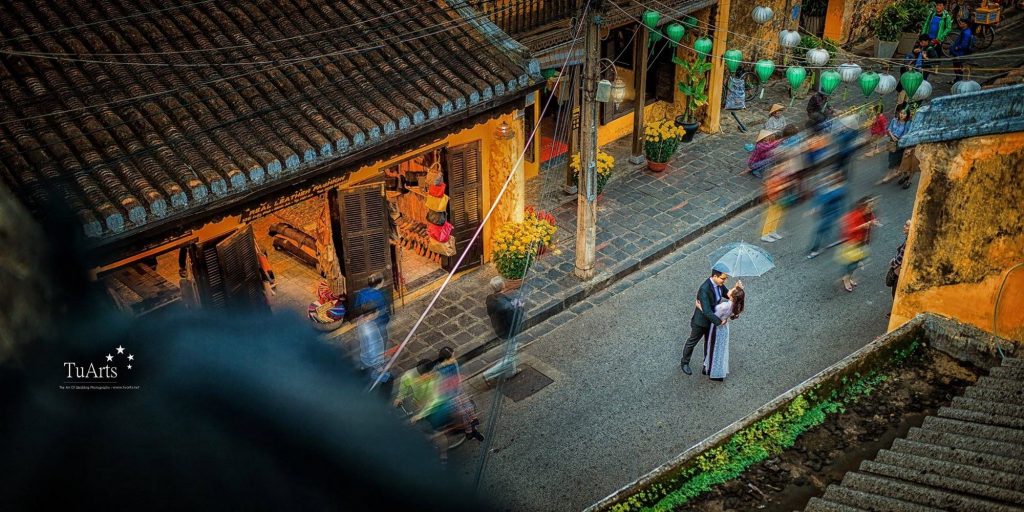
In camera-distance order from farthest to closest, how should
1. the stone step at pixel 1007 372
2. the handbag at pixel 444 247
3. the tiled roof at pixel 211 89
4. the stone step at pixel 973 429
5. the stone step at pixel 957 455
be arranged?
the handbag at pixel 444 247
the tiled roof at pixel 211 89
the stone step at pixel 1007 372
the stone step at pixel 973 429
the stone step at pixel 957 455

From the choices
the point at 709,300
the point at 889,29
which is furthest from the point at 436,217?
the point at 889,29

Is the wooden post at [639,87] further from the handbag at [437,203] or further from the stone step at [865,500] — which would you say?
the stone step at [865,500]

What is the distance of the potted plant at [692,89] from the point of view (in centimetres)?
1961

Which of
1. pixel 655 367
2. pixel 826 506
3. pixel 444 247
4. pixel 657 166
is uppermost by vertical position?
pixel 826 506

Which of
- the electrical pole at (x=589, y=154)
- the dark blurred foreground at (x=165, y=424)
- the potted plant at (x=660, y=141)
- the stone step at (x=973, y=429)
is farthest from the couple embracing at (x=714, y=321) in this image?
the potted plant at (x=660, y=141)

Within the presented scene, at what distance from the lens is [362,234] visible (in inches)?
563

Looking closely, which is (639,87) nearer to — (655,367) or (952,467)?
(655,367)

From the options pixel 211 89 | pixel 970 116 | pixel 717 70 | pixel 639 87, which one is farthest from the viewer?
pixel 717 70

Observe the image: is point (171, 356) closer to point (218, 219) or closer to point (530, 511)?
point (218, 219)

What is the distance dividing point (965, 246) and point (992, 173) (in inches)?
33.4

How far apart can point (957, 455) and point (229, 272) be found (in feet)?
29.6

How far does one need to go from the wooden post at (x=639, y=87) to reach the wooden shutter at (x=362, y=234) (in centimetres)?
671

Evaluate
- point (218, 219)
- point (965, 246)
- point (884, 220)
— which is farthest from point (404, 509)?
point (884, 220)

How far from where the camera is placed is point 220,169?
1148cm
